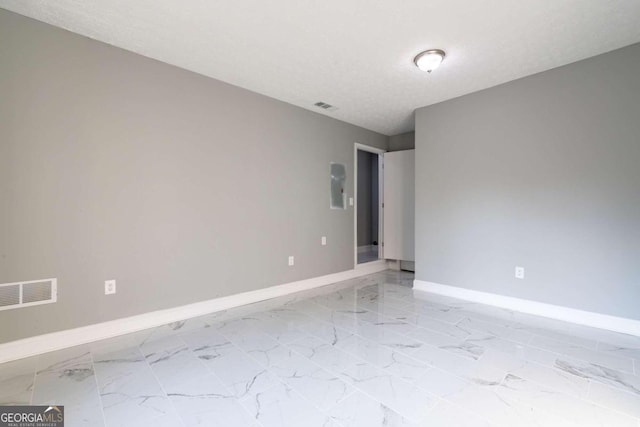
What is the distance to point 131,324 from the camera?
8.23 feet

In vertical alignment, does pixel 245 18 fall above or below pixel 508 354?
above

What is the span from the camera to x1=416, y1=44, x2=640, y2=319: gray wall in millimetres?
2518

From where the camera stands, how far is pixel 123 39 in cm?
236

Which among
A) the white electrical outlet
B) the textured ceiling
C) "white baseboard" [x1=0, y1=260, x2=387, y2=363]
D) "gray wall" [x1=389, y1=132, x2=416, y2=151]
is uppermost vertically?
the textured ceiling

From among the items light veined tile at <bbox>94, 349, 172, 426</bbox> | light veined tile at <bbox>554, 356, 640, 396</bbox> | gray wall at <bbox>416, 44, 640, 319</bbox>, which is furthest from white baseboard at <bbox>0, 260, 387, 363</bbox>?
light veined tile at <bbox>554, 356, 640, 396</bbox>

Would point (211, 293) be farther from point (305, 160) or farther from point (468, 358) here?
point (468, 358)

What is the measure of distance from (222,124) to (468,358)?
322 centimetres

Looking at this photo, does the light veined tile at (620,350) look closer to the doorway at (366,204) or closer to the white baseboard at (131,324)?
the white baseboard at (131,324)

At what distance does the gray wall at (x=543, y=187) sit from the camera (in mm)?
2518

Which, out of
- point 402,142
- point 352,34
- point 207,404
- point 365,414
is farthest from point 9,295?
point 402,142

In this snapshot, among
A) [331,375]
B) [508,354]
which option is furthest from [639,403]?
[331,375]

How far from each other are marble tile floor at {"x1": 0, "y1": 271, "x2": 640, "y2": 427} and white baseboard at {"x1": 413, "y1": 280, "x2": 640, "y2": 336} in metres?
0.11

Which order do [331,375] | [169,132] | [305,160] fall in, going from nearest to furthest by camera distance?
[331,375] → [169,132] → [305,160]
